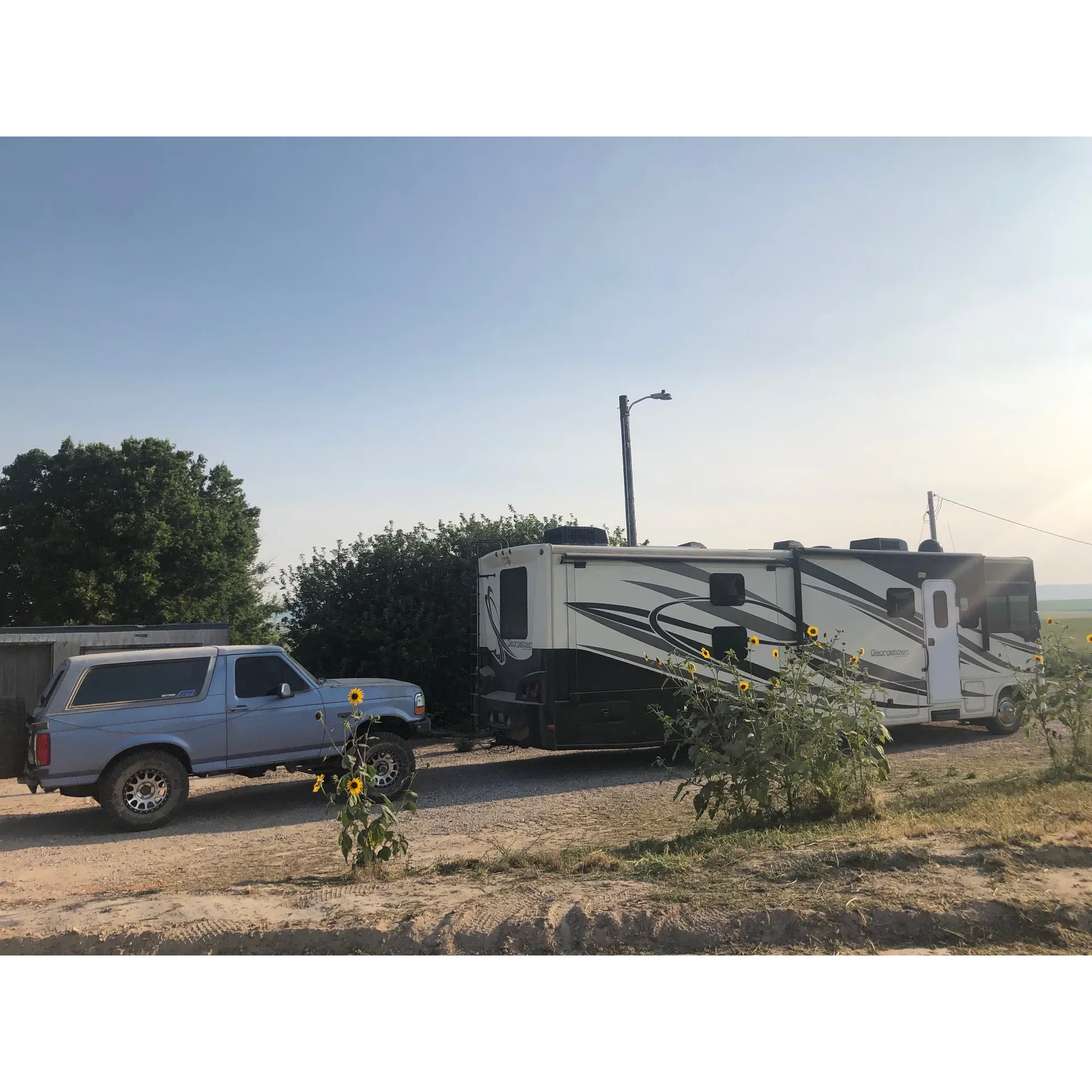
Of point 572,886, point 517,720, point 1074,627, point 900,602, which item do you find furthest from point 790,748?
point 900,602

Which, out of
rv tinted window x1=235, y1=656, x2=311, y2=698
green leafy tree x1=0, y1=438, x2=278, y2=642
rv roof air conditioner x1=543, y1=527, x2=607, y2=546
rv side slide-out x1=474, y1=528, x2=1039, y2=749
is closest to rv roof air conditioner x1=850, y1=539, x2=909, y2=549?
rv side slide-out x1=474, y1=528, x2=1039, y2=749

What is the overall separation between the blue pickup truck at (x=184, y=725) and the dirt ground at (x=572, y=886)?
1.91ft

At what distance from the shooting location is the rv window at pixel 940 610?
13.6m

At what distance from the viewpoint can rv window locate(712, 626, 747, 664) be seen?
39.3 feet

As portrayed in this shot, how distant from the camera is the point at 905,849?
5664 mm

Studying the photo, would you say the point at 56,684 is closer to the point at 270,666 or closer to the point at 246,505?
the point at 270,666

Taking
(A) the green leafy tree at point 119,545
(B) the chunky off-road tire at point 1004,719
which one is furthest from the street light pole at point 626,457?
(A) the green leafy tree at point 119,545

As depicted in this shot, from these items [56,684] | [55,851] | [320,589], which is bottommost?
[55,851]

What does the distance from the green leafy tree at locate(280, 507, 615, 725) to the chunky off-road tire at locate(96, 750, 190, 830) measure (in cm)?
662

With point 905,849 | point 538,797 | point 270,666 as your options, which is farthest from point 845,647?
point 270,666

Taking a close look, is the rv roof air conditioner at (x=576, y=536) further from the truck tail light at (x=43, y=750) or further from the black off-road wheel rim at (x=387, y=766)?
the truck tail light at (x=43, y=750)

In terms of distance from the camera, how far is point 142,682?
29.9 feet

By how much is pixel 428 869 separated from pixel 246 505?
2902 cm

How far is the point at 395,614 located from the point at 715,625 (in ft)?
21.0
